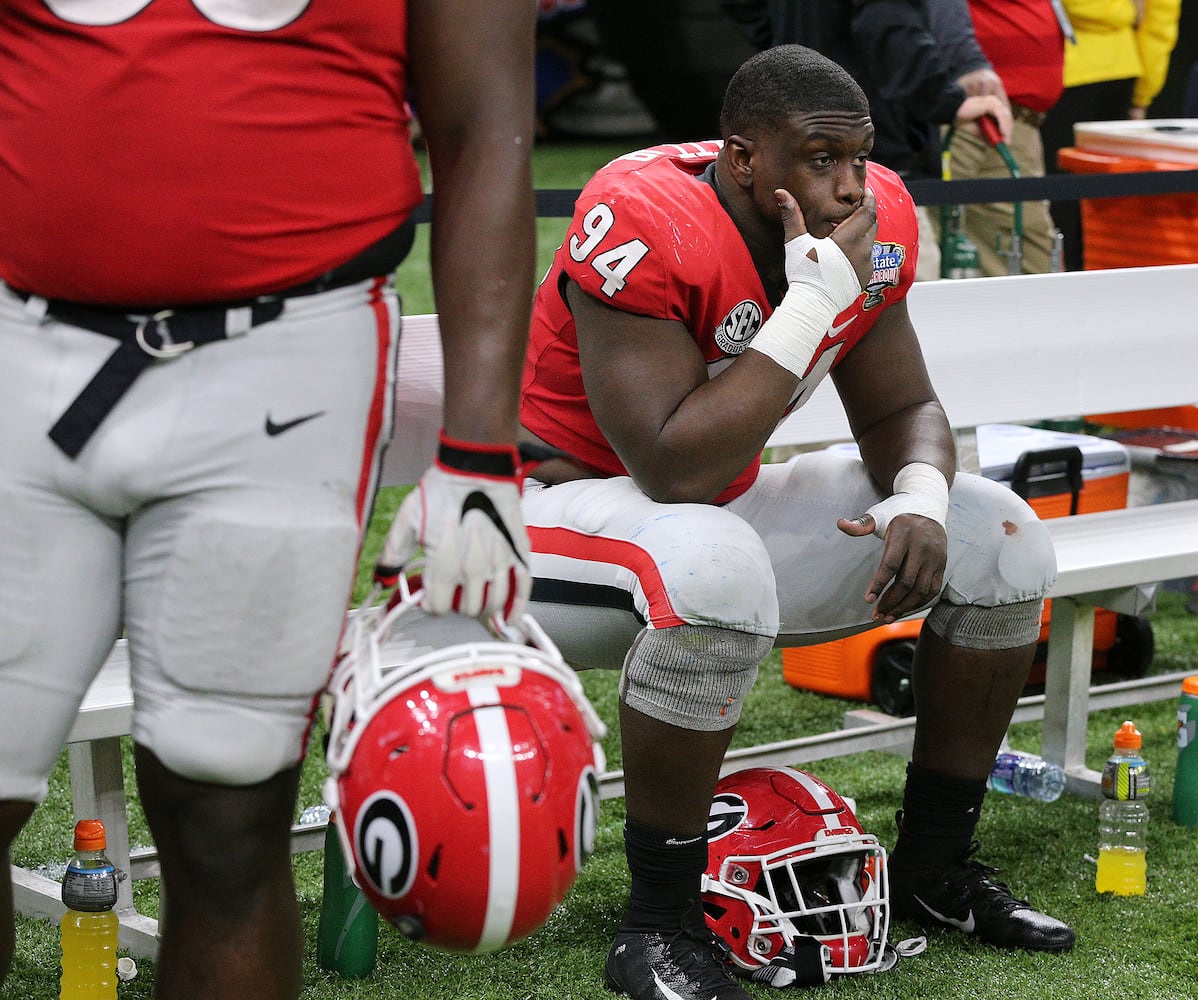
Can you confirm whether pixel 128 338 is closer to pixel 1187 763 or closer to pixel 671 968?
pixel 671 968

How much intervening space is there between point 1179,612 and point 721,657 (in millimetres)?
2710

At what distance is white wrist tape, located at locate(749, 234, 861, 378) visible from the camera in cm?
238

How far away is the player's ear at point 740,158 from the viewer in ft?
8.25

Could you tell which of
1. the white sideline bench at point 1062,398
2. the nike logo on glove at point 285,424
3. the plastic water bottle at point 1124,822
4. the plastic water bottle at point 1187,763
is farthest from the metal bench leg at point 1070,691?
the nike logo on glove at point 285,424

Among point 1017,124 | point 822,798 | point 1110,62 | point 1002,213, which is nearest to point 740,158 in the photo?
point 822,798

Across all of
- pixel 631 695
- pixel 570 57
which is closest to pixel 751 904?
pixel 631 695

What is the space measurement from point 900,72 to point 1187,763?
1837 millimetres

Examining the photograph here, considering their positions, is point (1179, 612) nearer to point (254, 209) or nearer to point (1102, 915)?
point (1102, 915)

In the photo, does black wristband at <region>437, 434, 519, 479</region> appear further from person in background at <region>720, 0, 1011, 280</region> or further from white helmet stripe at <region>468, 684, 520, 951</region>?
person in background at <region>720, 0, 1011, 280</region>

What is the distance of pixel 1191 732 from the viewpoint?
3092 millimetres

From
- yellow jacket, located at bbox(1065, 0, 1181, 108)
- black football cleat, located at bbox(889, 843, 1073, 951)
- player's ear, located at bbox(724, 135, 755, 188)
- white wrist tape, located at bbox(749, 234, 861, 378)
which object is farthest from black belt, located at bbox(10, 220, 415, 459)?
yellow jacket, located at bbox(1065, 0, 1181, 108)

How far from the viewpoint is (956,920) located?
8.51 ft

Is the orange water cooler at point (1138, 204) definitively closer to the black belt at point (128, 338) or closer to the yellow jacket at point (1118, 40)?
the yellow jacket at point (1118, 40)

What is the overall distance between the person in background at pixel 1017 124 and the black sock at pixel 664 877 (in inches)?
117
